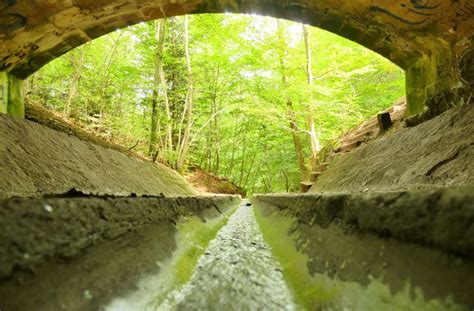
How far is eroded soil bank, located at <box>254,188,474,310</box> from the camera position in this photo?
418mm

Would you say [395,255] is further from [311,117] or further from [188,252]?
[311,117]

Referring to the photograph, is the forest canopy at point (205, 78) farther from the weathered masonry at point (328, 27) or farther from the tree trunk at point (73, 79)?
the weathered masonry at point (328, 27)

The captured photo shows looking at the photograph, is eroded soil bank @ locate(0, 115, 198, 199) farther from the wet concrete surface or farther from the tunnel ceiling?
the tunnel ceiling

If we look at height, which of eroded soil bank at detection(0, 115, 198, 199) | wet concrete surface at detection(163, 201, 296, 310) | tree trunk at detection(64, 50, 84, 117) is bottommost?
wet concrete surface at detection(163, 201, 296, 310)

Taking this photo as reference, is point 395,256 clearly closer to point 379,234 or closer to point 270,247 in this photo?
point 379,234

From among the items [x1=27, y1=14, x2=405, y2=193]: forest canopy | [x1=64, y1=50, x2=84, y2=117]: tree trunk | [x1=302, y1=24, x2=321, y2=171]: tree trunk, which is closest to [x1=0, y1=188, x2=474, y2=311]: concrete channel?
[x1=27, y1=14, x2=405, y2=193]: forest canopy

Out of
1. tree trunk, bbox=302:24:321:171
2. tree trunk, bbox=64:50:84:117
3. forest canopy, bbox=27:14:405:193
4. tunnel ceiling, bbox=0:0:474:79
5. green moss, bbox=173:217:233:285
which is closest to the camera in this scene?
green moss, bbox=173:217:233:285

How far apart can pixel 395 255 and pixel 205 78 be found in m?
9.06

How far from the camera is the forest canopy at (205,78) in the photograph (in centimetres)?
700

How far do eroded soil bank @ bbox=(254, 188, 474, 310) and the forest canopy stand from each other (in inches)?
227

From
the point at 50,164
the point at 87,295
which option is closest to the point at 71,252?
the point at 87,295

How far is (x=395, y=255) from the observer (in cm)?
54

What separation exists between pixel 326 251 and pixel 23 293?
2.29ft

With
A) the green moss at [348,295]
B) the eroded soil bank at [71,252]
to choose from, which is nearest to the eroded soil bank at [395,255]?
the green moss at [348,295]
